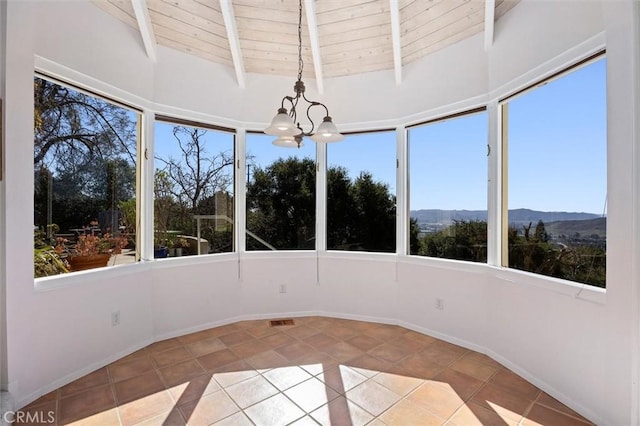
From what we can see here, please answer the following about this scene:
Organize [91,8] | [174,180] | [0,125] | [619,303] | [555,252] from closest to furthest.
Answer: [619,303], [0,125], [555,252], [91,8], [174,180]

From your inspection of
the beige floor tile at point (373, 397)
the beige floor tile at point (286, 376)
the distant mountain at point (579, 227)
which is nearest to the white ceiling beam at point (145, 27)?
the beige floor tile at point (286, 376)

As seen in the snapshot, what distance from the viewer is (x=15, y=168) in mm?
2098

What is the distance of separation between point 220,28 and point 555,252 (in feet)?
12.6

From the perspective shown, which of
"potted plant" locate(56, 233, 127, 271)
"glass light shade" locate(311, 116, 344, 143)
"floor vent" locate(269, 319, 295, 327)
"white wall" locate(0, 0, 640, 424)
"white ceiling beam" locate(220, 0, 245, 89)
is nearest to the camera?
"white wall" locate(0, 0, 640, 424)

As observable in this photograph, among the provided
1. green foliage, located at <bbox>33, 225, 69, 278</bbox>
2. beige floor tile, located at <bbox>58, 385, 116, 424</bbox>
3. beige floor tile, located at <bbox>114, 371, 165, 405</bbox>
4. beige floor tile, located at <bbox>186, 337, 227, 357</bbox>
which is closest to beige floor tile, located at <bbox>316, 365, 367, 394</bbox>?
beige floor tile, located at <bbox>186, 337, 227, 357</bbox>

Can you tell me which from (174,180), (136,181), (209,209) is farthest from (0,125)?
(209,209)

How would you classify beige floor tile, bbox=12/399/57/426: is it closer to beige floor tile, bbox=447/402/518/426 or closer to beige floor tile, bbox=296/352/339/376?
beige floor tile, bbox=296/352/339/376

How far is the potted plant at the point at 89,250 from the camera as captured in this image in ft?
8.42

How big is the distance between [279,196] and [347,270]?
1303 millimetres

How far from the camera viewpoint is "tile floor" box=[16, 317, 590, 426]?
204 centimetres

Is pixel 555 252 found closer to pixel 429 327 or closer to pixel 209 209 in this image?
pixel 429 327

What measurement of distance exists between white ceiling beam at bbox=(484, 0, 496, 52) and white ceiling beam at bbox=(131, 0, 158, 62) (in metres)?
3.11

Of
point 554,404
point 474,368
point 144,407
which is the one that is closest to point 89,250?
point 144,407

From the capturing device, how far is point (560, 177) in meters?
2.45
